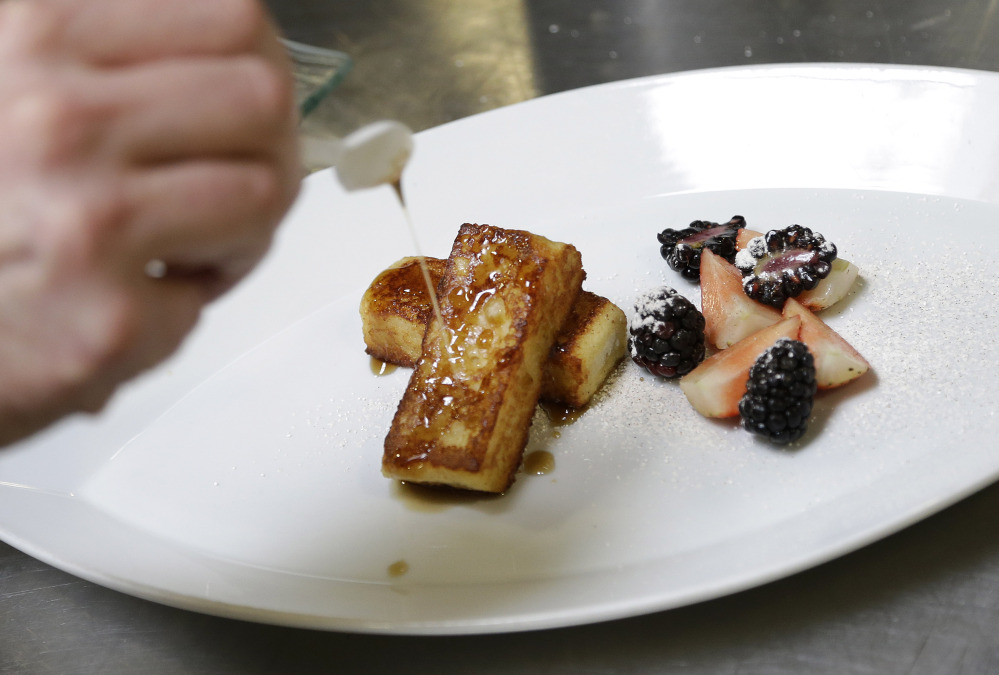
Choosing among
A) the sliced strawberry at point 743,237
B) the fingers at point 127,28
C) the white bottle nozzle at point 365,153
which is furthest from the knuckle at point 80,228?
the sliced strawberry at point 743,237

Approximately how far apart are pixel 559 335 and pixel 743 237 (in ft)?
1.49

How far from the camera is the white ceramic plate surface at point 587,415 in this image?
1.18 m

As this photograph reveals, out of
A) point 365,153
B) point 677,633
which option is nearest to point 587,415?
point 677,633

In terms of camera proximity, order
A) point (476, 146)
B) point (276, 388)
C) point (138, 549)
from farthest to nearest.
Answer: point (476, 146) < point (276, 388) < point (138, 549)

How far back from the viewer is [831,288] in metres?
1.51

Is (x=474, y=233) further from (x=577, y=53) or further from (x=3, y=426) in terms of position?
(x=577, y=53)

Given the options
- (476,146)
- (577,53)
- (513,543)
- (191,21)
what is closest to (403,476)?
(513,543)

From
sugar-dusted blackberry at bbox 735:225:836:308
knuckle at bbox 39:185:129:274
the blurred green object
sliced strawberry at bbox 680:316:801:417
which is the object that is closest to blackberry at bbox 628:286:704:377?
sliced strawberry at bbox 680:316:801:417

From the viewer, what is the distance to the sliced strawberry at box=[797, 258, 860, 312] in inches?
59.2

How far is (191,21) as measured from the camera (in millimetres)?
734

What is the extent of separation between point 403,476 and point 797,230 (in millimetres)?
879

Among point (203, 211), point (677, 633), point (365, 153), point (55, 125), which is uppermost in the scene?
point (55, 125)

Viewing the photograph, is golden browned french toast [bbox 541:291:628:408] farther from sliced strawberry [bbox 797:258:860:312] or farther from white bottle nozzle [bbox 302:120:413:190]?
white bottle nozzle [bbox 302:120:413:190]

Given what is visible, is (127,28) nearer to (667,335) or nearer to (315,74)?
(315,74)
